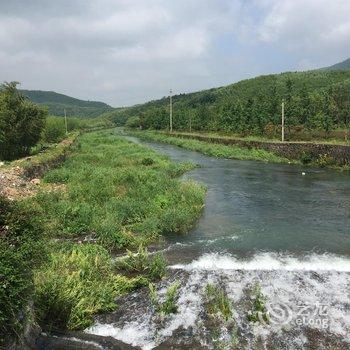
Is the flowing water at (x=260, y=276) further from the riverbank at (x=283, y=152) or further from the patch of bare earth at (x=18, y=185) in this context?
the riverbank at (x=283, y=152)

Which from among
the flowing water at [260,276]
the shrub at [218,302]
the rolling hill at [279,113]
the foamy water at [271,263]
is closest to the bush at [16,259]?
the flowing water at [260,276]

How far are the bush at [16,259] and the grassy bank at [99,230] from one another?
38.9 inches

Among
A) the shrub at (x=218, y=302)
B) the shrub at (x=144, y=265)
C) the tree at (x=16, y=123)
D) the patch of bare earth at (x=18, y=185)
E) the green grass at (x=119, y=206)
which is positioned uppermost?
the tree at (x=16, y=123)

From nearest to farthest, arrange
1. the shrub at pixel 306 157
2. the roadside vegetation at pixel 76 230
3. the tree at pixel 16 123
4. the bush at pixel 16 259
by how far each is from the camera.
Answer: the bush at pixel 16 259
the roadside vegetation at pixel 76 230
the tree at pixel 16 123
the shrub at pixel 306 157

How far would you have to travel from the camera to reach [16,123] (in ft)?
111

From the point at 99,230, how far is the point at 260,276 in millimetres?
6502

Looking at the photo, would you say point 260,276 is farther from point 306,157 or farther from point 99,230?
point 306,157

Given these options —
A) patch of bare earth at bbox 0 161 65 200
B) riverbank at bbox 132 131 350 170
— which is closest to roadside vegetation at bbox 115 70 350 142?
riverbank at bbox 132 131 350 170

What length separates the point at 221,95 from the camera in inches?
5054

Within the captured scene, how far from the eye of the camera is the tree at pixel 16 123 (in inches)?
1313

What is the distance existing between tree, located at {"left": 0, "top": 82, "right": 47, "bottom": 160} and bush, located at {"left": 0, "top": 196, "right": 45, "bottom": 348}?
24.5 m

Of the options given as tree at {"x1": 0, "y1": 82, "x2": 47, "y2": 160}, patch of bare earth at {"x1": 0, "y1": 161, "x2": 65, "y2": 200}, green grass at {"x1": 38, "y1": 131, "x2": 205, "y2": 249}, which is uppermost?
tree at {"x1": 0, "y1": 82, "x2": 47, "y2": 160}

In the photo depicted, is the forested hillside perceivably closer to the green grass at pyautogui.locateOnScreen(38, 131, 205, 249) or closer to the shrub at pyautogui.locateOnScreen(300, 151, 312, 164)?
the shrub at pyautogui.locateOnScreen(300, 151, 312, 164)

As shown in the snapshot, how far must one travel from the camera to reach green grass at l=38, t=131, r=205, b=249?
53.9 ft
